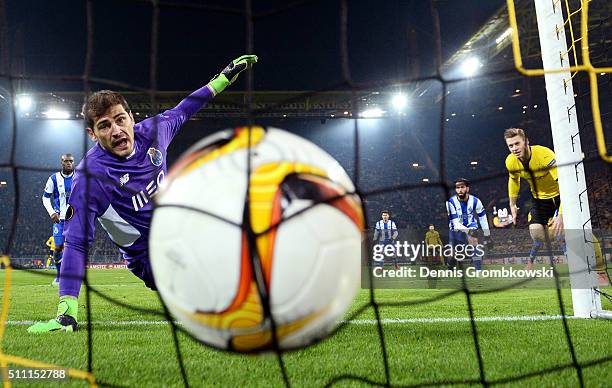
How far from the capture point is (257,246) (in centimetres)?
124

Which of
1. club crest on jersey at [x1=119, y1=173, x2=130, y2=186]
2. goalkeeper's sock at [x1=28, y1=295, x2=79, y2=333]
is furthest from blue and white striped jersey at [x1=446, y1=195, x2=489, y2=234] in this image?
goalkeeper's sock at [x1=28, y1=295, x2=79, y2=333]

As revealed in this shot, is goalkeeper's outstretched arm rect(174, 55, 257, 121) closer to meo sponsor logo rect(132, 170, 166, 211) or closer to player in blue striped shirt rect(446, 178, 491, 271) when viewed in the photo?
meo sponsor logo rect(132, 170, 166, 211)

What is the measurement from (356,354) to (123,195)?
154 cm

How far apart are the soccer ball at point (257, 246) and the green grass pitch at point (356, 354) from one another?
0.21m

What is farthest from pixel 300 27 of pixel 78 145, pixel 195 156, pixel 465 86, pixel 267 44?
pixel 195 156

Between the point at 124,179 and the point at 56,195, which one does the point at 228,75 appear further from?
the point at 56,195

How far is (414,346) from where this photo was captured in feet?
8.04

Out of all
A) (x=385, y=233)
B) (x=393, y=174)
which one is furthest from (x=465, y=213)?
(x=393, y=174)

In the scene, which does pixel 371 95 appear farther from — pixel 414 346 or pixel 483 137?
pixel 414 346

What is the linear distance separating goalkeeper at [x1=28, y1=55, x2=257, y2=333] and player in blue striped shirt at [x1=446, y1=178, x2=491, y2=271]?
5.56 meters

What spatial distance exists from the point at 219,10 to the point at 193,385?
5.13ft

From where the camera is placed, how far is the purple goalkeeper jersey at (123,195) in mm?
2725

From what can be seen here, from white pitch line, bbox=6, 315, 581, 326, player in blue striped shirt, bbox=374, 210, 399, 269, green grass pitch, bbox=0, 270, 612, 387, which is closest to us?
green grass pitch, bbox=0, 270, 612, 387

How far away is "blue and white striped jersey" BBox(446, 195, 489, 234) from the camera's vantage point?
313 inches
